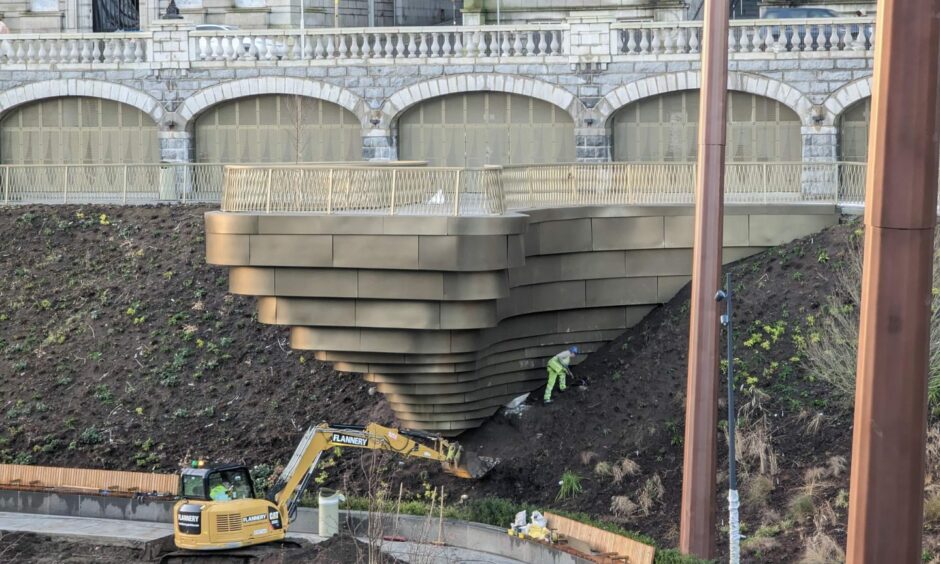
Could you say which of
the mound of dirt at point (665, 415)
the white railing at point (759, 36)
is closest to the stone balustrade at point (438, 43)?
the white railing at point (759, 36)

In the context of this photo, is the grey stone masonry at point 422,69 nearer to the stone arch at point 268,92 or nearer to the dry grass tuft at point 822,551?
the stone arch at point 268,92

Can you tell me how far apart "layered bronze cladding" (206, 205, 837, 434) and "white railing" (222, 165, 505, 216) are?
52 centimetres

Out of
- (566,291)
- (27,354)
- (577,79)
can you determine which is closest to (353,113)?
(577,79)

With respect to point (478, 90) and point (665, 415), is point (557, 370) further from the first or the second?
point (478, 90)

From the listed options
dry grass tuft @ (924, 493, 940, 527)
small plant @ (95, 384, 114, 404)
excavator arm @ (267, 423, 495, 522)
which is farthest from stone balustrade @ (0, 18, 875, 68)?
dry grass tuft @ (924, 493, 940, 527)

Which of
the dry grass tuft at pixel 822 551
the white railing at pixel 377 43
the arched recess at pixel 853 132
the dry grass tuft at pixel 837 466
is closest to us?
the dry grass tuft at pixel 822 551

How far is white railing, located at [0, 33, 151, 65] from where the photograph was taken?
40.0m

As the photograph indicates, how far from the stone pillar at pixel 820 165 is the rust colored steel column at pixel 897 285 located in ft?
69.7

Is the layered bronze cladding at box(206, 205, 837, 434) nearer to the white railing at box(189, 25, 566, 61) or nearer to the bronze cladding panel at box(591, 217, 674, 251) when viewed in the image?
the bronze cladding panel at box(591, 217, 674, 251)

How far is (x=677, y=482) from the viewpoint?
24.3m

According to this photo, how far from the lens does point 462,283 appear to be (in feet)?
74.1

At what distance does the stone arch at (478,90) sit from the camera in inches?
1474

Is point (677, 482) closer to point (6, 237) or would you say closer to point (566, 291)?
point (566, 291)

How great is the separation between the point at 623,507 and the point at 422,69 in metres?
17.4
